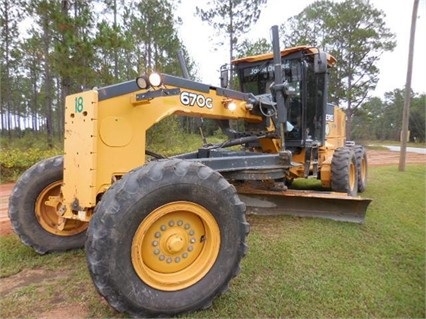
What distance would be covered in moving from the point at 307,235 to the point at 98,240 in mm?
2715

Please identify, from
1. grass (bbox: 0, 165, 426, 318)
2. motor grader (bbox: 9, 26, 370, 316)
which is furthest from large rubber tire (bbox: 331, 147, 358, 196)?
motor grader (bbox: 9, 26, 370, 316)

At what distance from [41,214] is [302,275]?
2.68 m

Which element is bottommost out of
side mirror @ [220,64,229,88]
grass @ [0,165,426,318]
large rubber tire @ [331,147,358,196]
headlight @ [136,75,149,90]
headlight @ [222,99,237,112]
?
grass @ [0,165,426,318]

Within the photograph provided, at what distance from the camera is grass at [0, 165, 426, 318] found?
2582mm

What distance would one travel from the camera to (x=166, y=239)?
2590mm

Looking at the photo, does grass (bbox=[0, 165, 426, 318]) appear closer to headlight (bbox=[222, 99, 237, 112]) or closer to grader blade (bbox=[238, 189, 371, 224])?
grader blade (bbox=[238, 189, 371, 224])

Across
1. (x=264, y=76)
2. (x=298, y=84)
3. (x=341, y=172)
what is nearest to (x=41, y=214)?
(x=264, y=76)

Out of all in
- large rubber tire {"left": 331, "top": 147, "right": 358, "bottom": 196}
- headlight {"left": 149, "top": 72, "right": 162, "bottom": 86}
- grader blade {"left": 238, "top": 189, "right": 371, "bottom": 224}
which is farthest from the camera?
large rubber tire {"left": 331, "top": 147, "right": 358, "bottom": 196}

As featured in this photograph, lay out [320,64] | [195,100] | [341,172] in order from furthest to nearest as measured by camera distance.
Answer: [341,172]
[320,64]
[195,100]

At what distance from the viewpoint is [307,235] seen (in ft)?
13.5

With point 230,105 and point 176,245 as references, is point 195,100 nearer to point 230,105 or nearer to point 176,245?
point 230,105

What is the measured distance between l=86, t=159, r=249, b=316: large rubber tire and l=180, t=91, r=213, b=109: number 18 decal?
0.95 metres

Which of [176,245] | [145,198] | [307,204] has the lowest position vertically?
[307,204]

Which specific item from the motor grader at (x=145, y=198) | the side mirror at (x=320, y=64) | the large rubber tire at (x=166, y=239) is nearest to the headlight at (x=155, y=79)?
the motor grader at (x=145, y=198)
